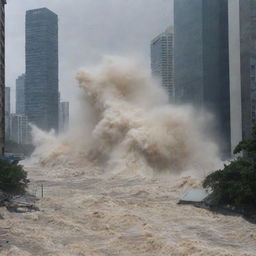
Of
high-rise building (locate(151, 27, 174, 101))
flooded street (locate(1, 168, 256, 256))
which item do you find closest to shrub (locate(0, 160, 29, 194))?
flooded street (locate(1, 168, 256, 256))

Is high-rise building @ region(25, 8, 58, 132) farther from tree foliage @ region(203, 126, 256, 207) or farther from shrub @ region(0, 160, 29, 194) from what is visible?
tree foliage @ region(203, 126, 256, 207)

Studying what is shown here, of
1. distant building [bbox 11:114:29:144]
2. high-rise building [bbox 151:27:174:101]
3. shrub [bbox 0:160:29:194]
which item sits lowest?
shrub [bbox 0:160:29:194]

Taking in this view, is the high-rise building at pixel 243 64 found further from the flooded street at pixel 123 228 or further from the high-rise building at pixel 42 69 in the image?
the high-rise building at pixel 42 69

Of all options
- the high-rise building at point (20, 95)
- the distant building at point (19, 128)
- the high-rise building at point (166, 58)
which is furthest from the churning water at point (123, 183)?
the high-rise building at point (20, 95)

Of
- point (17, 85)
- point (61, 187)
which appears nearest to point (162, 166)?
point (61, 187)

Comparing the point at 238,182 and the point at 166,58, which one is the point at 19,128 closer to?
the point at 166,58
